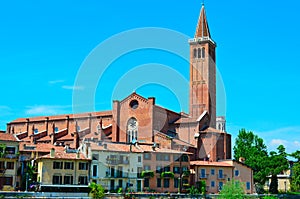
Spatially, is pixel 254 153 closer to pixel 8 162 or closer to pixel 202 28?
pixel 202 28

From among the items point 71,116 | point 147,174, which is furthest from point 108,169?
point 71,116

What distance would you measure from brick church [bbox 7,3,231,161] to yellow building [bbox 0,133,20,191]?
18.4 meters

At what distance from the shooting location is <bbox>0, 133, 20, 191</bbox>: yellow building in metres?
65.2

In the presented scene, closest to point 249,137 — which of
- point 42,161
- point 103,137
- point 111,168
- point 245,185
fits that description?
point 245,185

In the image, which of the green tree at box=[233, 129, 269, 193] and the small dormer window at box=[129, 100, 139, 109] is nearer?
the green tree at box=[233, 129, 269, 193]

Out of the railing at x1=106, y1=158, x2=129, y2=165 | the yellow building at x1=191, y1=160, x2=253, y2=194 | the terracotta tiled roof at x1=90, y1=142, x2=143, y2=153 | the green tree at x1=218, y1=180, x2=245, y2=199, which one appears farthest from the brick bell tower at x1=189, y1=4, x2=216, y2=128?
the green tree at x1=218, y1=180, x2=245, y2=199

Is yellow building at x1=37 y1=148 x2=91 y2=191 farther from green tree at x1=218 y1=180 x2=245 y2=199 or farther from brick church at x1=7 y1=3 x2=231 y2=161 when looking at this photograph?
green tree at x1=218 y1=180 x2=245 y2=199

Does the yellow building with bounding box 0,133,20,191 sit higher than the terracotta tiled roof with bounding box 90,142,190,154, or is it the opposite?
the terracotta tiled roof with bounding box 90,142,190,154

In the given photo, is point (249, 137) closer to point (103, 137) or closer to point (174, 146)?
point (174, 146)

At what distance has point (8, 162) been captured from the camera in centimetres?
6625

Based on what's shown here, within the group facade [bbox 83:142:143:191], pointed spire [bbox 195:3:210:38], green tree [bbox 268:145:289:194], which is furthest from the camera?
pointed spire [bbox 195:3:210:38]

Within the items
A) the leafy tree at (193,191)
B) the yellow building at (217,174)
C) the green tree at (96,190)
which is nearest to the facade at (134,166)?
the leafy tree at (193,191)

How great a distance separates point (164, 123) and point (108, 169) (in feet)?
84.3

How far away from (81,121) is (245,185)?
1709 inches
